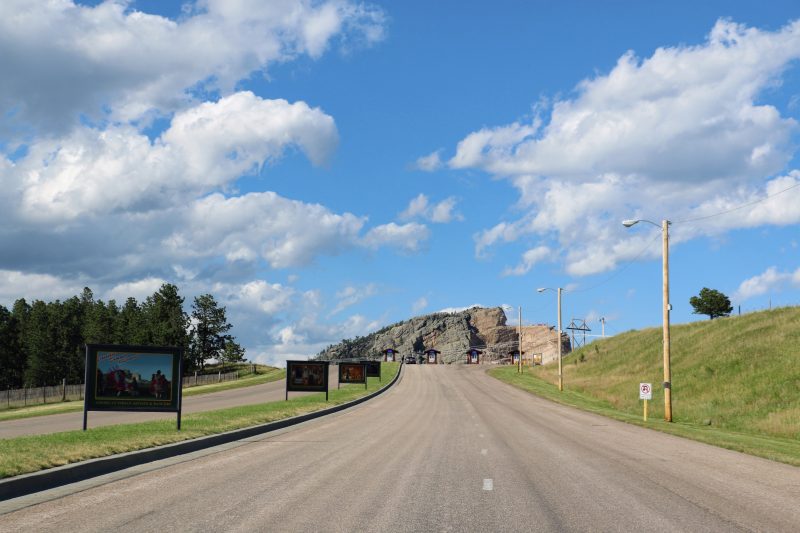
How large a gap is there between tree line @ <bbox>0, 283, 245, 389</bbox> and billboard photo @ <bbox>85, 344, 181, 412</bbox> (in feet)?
258

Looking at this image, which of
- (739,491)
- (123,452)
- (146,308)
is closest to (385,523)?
(739,491)

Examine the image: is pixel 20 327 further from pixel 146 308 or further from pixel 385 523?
pixel 385 523

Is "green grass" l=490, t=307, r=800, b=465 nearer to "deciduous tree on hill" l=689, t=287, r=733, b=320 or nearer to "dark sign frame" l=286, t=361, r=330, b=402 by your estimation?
"dark sign frame" l=286, t=361, r=330, b=402

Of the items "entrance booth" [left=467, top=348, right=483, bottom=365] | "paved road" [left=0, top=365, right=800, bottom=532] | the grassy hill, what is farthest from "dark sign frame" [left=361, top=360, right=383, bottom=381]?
"entrance booth" [left=467, top=348, right=483, bottom=365]

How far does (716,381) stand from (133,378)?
3749 cm

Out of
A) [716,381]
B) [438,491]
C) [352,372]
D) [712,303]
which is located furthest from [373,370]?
[712,303]

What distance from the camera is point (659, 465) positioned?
48.5 ft

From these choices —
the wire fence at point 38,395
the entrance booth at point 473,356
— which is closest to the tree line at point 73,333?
the wire fence at point 38,395

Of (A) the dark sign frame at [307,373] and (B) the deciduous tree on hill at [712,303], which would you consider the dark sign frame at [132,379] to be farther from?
(B) the deciduous tree on hill at [712,303]

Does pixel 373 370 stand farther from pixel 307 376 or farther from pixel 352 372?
pixel 307 376

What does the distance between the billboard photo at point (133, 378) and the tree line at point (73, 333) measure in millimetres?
78623

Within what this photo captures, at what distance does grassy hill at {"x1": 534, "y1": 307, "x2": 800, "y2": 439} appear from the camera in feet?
115

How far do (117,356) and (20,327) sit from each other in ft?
359

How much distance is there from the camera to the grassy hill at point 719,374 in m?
35.2
